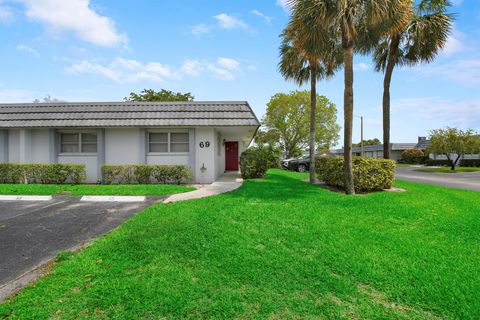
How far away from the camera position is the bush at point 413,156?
46.0m

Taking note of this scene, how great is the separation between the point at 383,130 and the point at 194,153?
10.1 m

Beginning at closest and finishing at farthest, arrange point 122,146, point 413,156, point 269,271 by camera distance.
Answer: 1. point 269,271
2. point 122,146
3. point 413,156

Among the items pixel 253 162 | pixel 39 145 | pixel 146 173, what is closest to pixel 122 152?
pixel 146 173

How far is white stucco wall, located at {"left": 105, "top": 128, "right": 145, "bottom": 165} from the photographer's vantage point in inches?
531

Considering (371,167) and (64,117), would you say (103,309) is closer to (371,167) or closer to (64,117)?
(371,167)

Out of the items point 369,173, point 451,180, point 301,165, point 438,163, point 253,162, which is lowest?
point 451,180

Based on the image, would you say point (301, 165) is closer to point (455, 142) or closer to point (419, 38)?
point (419, 38)

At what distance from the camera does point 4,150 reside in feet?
45.6

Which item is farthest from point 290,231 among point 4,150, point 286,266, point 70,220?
point 4,150

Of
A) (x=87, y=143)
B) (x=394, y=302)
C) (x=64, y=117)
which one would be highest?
(x=64, y=117)

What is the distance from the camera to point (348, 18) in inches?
364

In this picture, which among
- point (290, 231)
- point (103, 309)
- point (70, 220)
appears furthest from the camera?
point (70, 220)

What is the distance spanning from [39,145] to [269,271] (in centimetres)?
1508

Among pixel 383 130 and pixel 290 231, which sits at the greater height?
pixel 383 130
